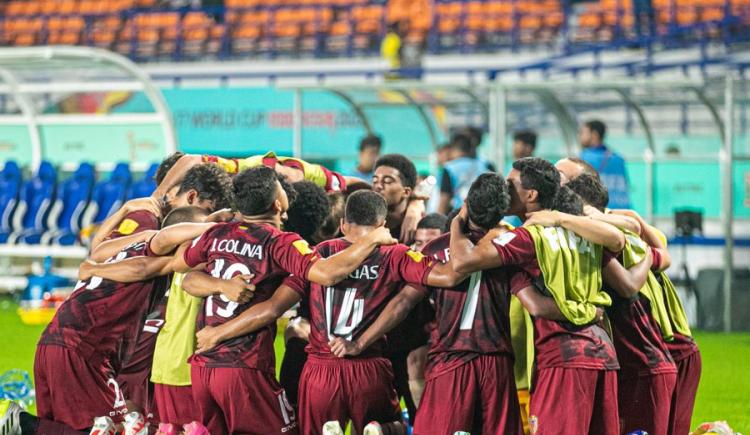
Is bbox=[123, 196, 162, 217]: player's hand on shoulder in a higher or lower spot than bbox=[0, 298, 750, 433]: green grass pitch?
higher

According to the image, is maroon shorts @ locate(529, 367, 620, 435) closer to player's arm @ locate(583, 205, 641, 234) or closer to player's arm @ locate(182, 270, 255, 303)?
player's arm @ locate(583, 205, 641, 234)

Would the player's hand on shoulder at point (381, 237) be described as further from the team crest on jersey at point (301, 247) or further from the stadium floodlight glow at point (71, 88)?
the stadium floodlight glow at point (71, 88)

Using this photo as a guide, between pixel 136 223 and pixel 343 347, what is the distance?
1.77m

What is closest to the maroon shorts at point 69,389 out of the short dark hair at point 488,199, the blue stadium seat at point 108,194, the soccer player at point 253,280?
the soccer player at point 253,280

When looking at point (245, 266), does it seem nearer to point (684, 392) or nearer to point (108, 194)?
point (684, 392)

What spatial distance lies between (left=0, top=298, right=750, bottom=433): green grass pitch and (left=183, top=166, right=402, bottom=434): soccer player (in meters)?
3.52

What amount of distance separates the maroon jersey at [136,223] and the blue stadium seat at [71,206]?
8832mm

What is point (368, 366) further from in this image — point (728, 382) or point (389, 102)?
point (389, 102)

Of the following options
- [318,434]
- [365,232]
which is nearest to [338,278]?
[365,232]

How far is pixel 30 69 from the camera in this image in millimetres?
16922

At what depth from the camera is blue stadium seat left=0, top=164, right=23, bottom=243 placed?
16.3 metres

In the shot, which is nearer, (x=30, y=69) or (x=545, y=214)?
(x=545, y=214)

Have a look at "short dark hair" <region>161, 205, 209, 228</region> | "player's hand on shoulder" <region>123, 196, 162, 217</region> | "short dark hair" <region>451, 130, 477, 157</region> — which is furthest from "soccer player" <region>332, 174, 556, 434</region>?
"short dark hair" <region>451, 130, 477, 157</region>

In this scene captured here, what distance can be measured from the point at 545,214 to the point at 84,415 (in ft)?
8.96
